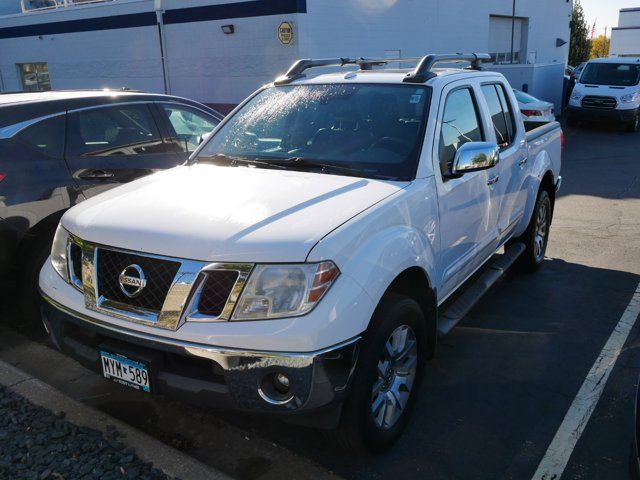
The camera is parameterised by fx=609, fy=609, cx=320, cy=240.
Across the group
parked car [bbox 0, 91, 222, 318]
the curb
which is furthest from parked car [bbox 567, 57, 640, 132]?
the curb

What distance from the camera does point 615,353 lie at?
4.26 meters

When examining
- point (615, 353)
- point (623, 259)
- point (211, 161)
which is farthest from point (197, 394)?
point (623, 259)

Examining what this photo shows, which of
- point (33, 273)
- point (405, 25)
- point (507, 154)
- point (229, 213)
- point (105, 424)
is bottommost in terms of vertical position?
point (105, 424)

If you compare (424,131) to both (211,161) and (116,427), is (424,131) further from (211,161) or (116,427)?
(116,427)

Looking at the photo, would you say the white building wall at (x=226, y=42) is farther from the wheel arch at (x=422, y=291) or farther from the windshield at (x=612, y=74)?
the wheel arch at (x=422, y=291)

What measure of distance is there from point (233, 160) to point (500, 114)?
7.56 ft

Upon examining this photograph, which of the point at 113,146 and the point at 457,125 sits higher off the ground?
the point at 457,125

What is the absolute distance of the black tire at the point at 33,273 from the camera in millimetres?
4297

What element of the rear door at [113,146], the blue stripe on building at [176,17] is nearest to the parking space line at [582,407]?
the rear door at [113,146]

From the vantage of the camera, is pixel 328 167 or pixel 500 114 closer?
pixel 328 167

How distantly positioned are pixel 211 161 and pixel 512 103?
268 centimetres

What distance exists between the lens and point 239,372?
2559 millimetres

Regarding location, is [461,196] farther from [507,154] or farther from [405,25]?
[405,25]

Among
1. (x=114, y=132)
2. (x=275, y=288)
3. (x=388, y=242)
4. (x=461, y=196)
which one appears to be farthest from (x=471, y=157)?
(x=114, y=132)
